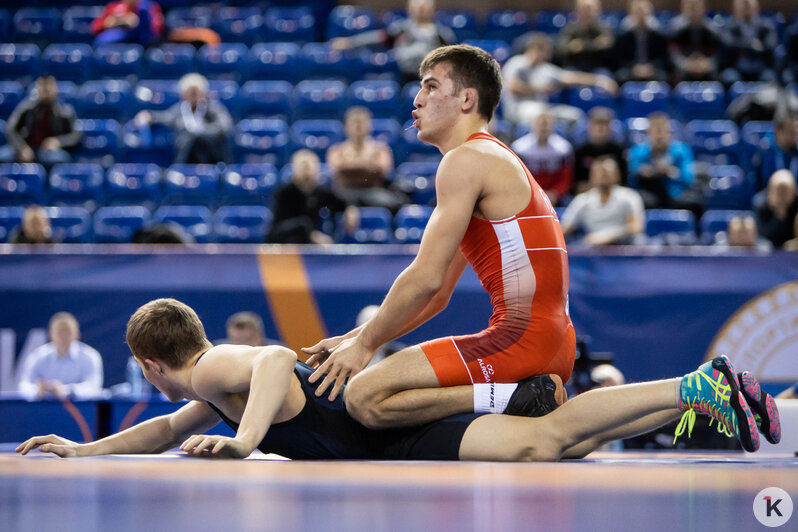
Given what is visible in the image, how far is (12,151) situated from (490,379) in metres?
7.48

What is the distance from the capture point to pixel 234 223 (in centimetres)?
791

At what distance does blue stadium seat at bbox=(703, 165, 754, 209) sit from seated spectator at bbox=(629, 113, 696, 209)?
32 cm

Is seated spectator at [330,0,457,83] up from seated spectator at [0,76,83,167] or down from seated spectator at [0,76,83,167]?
up

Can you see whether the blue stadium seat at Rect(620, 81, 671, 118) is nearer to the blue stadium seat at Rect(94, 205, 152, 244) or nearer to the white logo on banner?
the white logo on banner

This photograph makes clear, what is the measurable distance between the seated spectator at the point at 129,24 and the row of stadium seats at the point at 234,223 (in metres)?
3.41

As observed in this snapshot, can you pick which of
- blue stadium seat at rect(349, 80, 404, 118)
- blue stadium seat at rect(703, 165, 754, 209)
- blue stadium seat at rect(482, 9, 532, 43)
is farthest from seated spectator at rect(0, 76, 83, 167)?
blue stadium seat at rect(703, 165, 754, 209)

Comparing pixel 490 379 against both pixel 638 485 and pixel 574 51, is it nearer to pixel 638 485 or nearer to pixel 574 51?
pixel 638 485

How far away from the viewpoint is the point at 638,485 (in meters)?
2.16

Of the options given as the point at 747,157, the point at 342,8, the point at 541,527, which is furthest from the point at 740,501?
the point at 342,8

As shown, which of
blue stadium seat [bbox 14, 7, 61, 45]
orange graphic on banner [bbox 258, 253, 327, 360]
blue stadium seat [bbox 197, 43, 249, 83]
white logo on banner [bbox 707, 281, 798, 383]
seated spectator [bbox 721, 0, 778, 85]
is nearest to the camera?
white logo on banner [bbox 707, 281, 798, 383]

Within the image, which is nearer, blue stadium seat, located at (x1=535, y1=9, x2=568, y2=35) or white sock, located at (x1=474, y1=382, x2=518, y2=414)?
white sock, located at (x1=474, y1=382, x2=518, y2=414)

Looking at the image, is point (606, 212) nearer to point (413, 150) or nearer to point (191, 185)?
point (413, 150)

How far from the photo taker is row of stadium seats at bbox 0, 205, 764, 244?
24.7 feet

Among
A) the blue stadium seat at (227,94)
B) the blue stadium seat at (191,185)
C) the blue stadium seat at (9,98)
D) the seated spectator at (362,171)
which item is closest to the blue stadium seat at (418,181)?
the seated spectator at (362,171)
